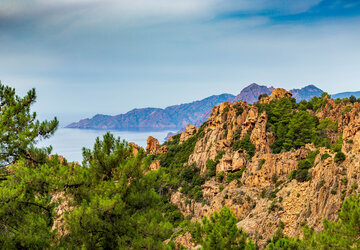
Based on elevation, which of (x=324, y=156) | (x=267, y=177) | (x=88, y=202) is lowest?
(x=267, y=177)

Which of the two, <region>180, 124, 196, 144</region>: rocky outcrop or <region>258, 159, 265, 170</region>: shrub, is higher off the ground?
<region>180, 124, 196, 144</region>: rocky outcrop

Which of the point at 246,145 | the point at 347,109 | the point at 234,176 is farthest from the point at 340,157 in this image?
the point at 347,109

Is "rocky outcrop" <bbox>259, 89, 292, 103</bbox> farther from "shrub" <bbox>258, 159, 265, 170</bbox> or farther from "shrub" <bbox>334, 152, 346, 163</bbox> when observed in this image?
"shrub" <bbox>334, 152, 346, 163</bbox>

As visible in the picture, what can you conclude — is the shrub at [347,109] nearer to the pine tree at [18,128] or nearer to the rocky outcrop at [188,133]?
the rocky outcrop at [188,133]

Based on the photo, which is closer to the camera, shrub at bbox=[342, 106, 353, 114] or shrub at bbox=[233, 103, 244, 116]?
shrub at bbox=[342, 106, 353, 114]

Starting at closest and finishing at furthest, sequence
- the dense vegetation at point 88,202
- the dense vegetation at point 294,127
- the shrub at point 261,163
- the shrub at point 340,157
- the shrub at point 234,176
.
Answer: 1. the dense vegetation at point 88,202
2. the shrub at point 340,157
3. the shrub at point 261,163
4. the dense vegetation at point 294,127
5. the shrub at point 234,176

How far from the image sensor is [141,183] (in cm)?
1284

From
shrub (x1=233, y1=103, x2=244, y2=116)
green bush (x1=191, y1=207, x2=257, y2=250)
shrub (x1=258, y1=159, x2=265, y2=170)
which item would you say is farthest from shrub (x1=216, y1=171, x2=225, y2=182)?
green bush (x1=191, y1=207, x2=257, y2=250)

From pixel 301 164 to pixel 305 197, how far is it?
5240mm

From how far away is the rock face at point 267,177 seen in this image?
2411cm

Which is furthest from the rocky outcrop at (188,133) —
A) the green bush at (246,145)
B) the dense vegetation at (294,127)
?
the green bush at (246,145)

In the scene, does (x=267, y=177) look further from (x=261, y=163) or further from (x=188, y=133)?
(x=188, y=133)

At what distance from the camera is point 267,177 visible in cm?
3500

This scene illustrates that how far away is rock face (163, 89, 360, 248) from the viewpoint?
79.1ft
